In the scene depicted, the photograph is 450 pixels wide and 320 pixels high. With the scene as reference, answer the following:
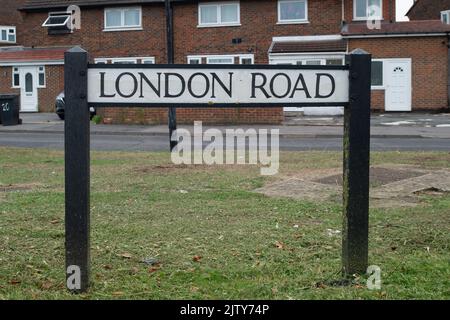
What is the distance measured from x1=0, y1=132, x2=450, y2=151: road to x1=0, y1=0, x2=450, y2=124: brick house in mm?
5900

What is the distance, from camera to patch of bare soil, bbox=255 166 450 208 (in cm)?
882

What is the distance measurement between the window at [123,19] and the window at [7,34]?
27540mm

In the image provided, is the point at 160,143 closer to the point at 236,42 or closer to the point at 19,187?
the point at 19,187

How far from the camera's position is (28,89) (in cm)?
3700

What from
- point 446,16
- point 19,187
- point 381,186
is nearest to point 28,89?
point 19,187

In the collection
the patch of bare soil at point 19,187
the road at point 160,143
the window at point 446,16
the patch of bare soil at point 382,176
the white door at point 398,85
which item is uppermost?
the window at point 446,16

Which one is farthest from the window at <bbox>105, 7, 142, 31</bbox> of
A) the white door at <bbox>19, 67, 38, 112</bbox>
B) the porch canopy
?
A: the white door at <bbox>19, 67, 38, 112</bbox>

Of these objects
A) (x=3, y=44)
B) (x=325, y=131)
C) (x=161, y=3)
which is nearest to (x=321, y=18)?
(x=161, y=3)

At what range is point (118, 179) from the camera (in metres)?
11.0

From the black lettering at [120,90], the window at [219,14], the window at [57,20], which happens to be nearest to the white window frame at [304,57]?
the window at [219,14]

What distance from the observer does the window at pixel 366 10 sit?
32656 millimetres

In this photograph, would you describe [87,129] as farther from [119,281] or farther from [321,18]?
[321,18]

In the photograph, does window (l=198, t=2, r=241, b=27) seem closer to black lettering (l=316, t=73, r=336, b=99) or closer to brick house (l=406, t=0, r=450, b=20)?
brick house (l=406, t=0, r=450, b=20)

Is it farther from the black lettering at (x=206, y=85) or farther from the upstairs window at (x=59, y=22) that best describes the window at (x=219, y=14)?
the black lettering at (x=206, y=85)
